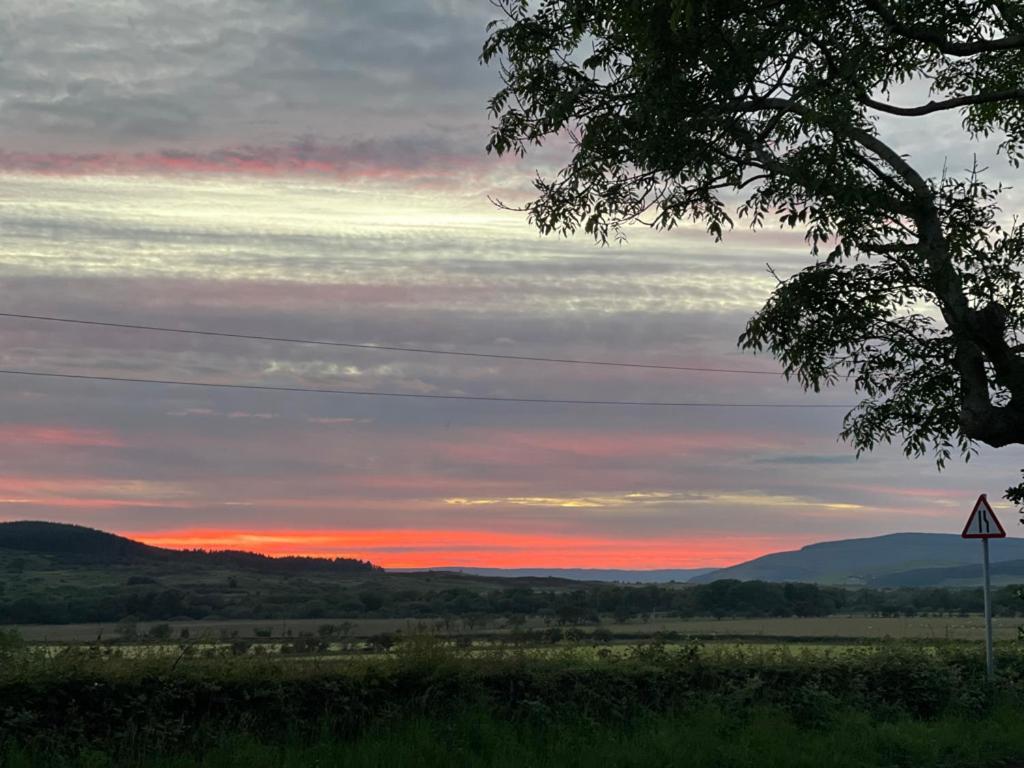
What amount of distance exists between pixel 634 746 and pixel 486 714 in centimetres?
202

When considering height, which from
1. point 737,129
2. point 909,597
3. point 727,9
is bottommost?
point 909,597

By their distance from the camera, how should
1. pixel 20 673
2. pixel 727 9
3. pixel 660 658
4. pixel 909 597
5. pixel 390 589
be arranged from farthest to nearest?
1. pixel 909 597
2. pixel 390 589
3. pixel 660 658
4. pixel 727 9
5. pixel 20 673

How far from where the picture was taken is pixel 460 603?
84.4 meters

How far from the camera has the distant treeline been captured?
69.4 meters

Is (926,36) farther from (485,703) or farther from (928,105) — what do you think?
(485,703)

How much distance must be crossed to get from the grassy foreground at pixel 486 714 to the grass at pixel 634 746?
0.03 metres

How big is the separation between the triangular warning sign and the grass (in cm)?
362

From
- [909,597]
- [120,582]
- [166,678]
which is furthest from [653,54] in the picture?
[909,597]

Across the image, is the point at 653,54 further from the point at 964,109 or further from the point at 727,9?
the point at 964,109

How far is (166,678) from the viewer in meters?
13.2

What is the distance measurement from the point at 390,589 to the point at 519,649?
244ft

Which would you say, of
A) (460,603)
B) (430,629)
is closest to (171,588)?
(460,603)

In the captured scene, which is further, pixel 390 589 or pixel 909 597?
pixel 909 597

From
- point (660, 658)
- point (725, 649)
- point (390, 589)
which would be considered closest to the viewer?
point (660, 658)
